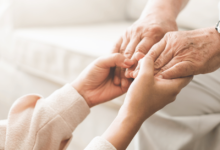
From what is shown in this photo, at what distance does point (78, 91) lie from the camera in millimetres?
671

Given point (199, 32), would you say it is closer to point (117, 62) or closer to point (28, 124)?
point (117, 62)

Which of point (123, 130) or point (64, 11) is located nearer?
point (123, 130)

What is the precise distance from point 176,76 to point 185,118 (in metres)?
0.15

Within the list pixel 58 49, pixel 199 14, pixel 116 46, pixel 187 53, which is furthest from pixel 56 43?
pixel 199 14

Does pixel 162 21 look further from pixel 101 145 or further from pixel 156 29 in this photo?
pixel 101 145

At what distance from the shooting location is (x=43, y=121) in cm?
58

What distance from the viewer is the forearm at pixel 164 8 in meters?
0.71

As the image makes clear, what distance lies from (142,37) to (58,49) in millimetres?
388

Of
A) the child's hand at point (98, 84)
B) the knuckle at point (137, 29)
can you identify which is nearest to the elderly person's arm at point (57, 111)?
the child's hand at point (98, 84)

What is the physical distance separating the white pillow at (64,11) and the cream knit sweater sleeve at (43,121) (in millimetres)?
629

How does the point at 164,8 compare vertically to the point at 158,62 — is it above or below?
above

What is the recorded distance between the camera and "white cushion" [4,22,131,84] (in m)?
0.87

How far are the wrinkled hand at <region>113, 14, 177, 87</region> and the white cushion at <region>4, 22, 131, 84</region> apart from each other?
13cm

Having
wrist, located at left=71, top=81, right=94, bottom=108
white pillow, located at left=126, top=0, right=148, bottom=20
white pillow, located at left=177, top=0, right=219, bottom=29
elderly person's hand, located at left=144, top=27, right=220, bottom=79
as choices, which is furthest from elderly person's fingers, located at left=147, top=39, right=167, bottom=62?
white pillow, located at left=126, top=0, right=148, bottom=20
